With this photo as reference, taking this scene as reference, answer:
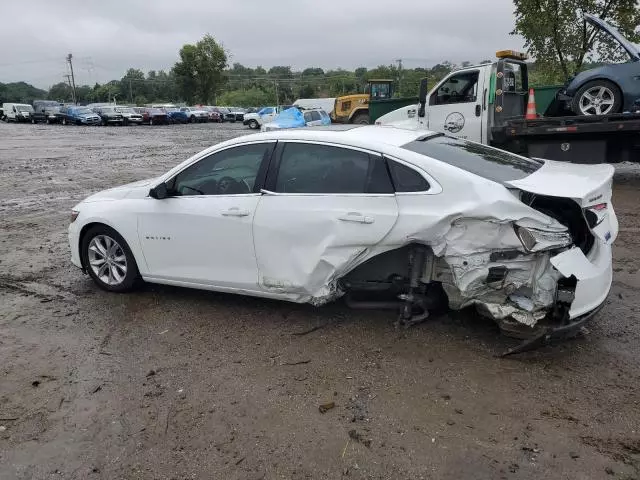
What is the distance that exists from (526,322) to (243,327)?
2134 millimetres

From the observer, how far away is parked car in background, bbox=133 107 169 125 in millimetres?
48688

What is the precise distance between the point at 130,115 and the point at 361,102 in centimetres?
2775

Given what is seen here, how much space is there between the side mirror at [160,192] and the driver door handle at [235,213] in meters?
0.67

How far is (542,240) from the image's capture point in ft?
11.4

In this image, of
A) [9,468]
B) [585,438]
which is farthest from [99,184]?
[585,438]

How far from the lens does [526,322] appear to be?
3.61m

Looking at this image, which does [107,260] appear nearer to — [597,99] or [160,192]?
[160,192]

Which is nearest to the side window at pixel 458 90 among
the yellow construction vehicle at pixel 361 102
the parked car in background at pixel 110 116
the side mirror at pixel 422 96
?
the side mirror at pixel 422 96

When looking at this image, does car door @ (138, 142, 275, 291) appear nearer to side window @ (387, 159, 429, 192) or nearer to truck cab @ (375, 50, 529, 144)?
side window @ (387, 159, 429, 192)

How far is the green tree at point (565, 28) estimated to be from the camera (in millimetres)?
14484

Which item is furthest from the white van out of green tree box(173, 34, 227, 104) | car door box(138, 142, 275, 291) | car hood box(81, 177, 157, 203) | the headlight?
the headlight

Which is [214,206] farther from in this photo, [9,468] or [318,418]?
[9,468]

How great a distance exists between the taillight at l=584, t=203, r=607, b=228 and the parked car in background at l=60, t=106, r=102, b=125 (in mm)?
48321

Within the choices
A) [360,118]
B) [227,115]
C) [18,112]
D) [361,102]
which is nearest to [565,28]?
[360,118]
